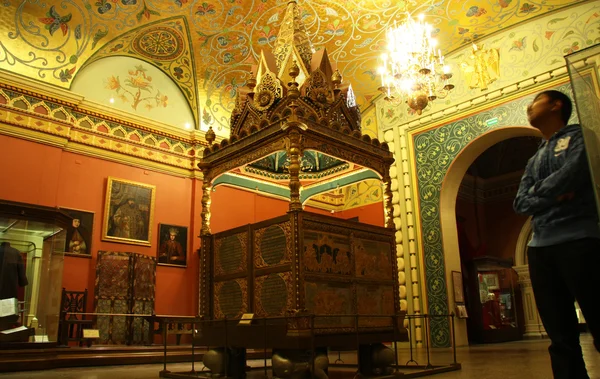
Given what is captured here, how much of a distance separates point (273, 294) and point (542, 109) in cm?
283

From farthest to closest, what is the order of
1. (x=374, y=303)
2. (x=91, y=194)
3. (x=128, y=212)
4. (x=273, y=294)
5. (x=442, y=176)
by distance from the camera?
(x=442, y=176) < (x=128, y=212) < (x=91, y=194) < (x=374, y=303) < (x=273, y=294)

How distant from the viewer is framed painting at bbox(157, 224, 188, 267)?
9.53 m

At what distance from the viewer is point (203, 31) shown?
9695 millimetres

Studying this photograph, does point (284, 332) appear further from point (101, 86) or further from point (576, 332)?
point (101, 86)

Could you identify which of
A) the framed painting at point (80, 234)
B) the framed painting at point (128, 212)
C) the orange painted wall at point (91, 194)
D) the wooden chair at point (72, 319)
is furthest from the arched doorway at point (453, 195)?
the framed painting at point (80, 234)

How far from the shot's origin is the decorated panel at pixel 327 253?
4.35 meters

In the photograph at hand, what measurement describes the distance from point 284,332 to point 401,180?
6674 millimetres

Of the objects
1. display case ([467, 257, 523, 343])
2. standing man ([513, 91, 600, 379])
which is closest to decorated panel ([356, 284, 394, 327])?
standing man ([513, 91, 600, 379])

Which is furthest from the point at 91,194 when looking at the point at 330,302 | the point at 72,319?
the point at 330,302

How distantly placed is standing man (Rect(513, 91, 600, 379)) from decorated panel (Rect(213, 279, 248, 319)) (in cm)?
308

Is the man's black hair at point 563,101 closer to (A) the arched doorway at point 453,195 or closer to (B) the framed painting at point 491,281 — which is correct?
(A) the arched doorway at point 453,195

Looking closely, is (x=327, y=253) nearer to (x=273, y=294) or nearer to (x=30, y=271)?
(x=273, y=294)

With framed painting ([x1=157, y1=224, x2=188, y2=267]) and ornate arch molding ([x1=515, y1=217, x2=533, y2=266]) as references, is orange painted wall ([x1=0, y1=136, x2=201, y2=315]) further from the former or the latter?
ornate arch molding ([x1=515, y1=217, x2=533, y2=266])

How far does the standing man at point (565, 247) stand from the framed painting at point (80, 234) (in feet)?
25.6
